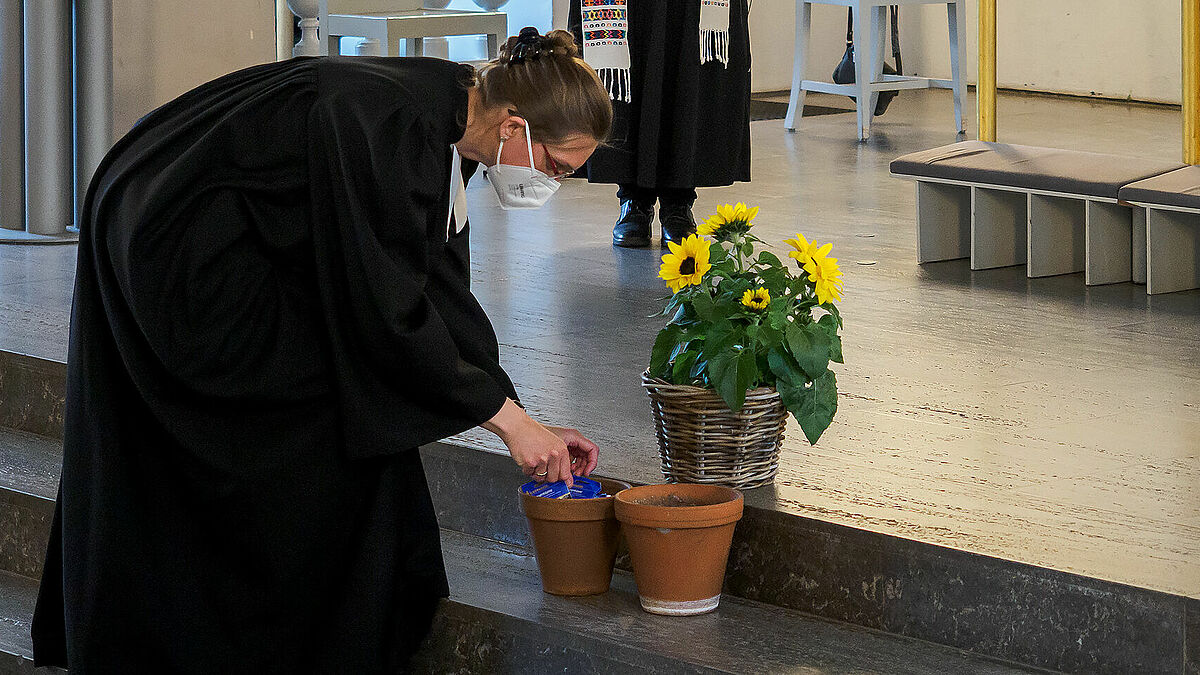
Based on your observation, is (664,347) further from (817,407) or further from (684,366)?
(817,407)

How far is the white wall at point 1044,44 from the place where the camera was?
7.62 metres

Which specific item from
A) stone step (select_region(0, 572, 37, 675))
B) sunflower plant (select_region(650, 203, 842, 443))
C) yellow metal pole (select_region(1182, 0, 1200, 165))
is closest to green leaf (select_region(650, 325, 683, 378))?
Result: sunflower plant (select_region(650, 203, 842, 443))

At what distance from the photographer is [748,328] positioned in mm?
2096

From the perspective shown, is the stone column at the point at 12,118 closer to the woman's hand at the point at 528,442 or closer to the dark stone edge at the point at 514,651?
the dark stone edge at the point at 514,651

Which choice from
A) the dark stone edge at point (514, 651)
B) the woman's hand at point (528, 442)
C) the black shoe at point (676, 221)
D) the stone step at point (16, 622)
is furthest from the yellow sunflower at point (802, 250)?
the black shoe at point (676, 221)

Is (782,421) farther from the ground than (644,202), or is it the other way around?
(644,202)

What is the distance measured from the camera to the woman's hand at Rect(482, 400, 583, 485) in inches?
74.9

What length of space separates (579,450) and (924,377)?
0.96m

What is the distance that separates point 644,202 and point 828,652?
2429mm

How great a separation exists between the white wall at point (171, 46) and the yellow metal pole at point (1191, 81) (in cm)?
253

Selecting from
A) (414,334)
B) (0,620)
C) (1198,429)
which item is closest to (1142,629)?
(1198,429)

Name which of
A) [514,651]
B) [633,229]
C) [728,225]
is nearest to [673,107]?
[633,229]

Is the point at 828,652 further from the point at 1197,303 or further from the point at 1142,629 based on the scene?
the point at 1197,303

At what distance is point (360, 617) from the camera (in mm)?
1985
